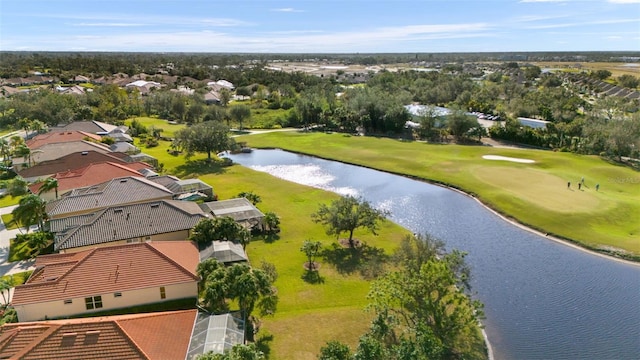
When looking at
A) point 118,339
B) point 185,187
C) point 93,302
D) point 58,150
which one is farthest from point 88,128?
point 118,339

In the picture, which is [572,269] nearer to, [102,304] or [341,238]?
[341,238]

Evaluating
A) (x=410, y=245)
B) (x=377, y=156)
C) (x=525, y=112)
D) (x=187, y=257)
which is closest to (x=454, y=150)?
(x=377, y=156)

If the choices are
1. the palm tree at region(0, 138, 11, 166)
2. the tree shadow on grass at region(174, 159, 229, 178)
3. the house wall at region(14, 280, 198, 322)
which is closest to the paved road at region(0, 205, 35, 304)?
the house wall at region(14, 280, 198, 322)

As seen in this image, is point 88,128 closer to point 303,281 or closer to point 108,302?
point 108,302

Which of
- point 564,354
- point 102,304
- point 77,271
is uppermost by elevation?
point 77,271

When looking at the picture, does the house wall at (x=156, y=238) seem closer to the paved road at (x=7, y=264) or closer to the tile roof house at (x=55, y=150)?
the paved road at (x=7, y=264)

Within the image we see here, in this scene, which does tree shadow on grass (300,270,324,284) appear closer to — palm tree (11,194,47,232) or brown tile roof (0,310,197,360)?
brown tile roof (0,310,197,360)

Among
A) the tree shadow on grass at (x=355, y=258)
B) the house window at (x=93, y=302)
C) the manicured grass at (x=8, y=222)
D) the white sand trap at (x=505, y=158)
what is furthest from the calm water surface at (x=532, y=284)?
the manicured grass at (x=8, y=222)
